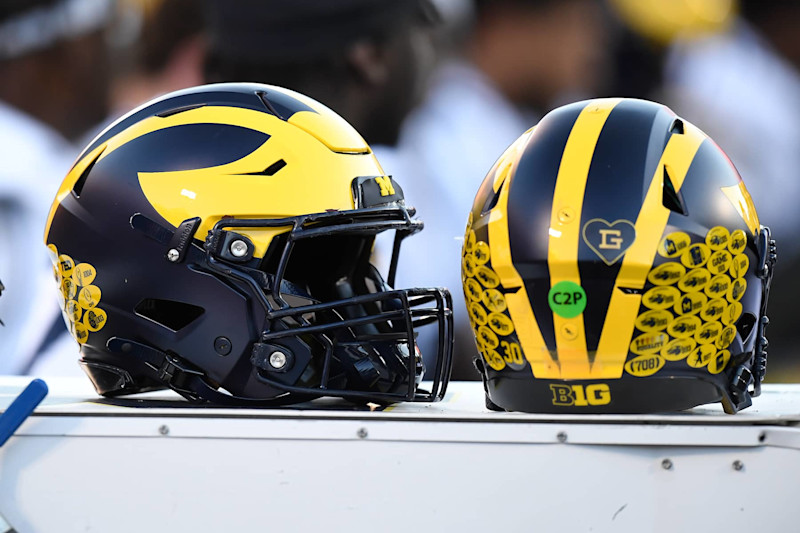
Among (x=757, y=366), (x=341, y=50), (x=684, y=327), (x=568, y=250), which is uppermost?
(x=341, y=50)

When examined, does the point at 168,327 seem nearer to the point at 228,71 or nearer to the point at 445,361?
the point at 445,361

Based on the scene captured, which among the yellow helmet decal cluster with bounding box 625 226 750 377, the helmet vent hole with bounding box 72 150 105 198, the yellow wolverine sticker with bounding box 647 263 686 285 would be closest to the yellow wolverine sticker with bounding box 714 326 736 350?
the yellow helmet decal cluster with bounding box 625 226 750 377

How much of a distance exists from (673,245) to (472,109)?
144cm

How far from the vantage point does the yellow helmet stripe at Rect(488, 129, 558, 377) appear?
44.3 inches

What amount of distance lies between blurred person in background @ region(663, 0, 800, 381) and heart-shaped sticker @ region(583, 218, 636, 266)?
1.36m

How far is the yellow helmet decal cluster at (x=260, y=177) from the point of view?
48.4 inches

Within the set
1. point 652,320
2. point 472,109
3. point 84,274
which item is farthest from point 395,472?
point 472,109

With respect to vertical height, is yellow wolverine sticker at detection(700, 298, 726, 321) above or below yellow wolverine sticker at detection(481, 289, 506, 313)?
below

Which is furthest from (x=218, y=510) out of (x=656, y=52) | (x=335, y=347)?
(x=656, y=52)

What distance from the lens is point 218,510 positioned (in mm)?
986

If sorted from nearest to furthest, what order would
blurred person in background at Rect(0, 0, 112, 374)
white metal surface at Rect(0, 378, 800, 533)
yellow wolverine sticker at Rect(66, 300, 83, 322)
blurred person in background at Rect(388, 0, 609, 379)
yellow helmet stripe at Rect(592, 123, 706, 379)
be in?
white metal surface at Rect(0, 378, 800, 533) → yellow helmet stripe at Rect(592, 123, 706, 379) → yellow wolverine sticker at Rect(66, 300, 83, 322) → blurred person in background at Rect(388, 0, 609, 379) → blurred person in background at Rect(0, 0, 112, 374)

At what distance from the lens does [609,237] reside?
109 centimetres

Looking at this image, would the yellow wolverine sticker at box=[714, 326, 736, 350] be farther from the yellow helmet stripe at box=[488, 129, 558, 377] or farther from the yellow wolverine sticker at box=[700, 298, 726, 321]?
the yellow helmet stripe at box=[488, 129, 558, 377]

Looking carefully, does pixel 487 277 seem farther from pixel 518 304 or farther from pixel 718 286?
pixel 718 286
